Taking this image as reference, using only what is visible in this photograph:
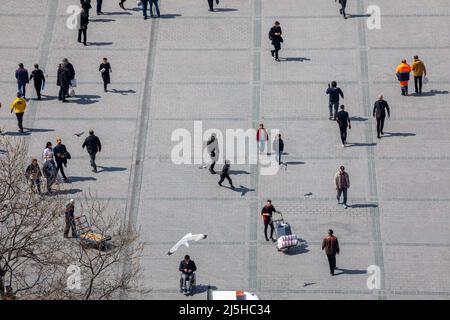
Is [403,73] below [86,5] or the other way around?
below

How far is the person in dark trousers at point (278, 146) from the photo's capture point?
4150 centimetres

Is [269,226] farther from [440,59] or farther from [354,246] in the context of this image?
[440,59]

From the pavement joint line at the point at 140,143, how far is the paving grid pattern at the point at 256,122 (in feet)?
0.17

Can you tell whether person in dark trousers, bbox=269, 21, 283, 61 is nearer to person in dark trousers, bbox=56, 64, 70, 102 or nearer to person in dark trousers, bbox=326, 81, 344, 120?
person in dark trousers, bbox=326, 81, 344, 120

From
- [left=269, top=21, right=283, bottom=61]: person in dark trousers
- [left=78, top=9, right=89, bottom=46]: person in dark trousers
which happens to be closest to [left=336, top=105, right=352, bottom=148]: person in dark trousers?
[left=269, top=21, right=283, bottom=61]: person in dark trousers

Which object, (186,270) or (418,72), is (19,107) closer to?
(186,270)

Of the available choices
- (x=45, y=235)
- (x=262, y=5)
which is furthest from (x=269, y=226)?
(x=262, y=5)

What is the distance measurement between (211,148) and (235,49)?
605cm

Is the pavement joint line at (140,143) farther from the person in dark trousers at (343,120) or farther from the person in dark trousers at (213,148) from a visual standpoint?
the person in dark trousers at (343,120)

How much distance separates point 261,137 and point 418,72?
590 cm

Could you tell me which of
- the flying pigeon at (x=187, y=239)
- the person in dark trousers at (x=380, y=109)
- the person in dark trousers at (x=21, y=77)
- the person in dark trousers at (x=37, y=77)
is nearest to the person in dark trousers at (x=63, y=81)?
the person in dark trousers at (x=37, y=77)

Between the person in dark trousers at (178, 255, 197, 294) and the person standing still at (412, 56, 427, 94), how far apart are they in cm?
1161

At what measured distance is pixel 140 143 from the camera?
42938 millimetres

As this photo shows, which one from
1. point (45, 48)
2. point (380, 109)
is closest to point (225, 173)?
point (380, 109)
